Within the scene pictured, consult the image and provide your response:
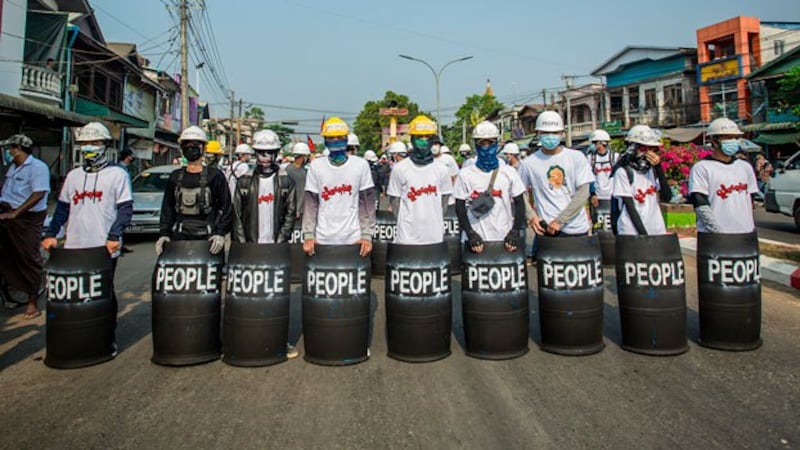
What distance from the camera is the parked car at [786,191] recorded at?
12.8 m

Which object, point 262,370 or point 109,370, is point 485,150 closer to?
point 262,370

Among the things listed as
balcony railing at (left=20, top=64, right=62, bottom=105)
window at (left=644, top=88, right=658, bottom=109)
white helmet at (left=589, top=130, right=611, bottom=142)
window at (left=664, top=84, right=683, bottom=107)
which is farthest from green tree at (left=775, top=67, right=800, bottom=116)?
balcony railing at (left=20, top=64, right=62, bottom=105)

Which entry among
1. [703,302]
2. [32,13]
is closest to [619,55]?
[32,13]

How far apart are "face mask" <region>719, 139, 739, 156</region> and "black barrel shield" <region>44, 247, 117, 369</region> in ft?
19.2

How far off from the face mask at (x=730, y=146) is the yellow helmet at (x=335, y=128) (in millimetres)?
3624

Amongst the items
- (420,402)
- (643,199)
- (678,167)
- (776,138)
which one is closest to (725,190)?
(643,199)

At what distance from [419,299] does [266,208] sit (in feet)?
6.17

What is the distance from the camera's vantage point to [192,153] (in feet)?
16.3

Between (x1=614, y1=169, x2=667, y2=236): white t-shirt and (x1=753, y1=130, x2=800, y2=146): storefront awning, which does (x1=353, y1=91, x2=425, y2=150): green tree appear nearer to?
(x1=753, y1=130, x2=800, y2=146): storefront awning

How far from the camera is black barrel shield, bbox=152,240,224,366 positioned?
4.43m

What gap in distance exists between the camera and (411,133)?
4.87 meters

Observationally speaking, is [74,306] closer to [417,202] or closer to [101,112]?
[417,202]

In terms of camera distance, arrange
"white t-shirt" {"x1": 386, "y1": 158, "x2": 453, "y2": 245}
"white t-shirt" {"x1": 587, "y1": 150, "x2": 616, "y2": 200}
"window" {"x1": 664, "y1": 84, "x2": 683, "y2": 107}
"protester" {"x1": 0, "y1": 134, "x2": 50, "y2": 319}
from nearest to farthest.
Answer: "white t-shirt" {"x1": 386, "y1": 158, "x2": 453, "y2": 245}
"protester" {"x1": 0, "y1": 134, "x2": 50, "y2": 319}
"white t-shirt" {"x1": 587, "y1": 150, "x2": 616, "y2": 200}
"window" {"x1": 664, "y1": 84, "x2": 683, "y2": 107}

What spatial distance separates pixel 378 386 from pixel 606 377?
69.9 inches
